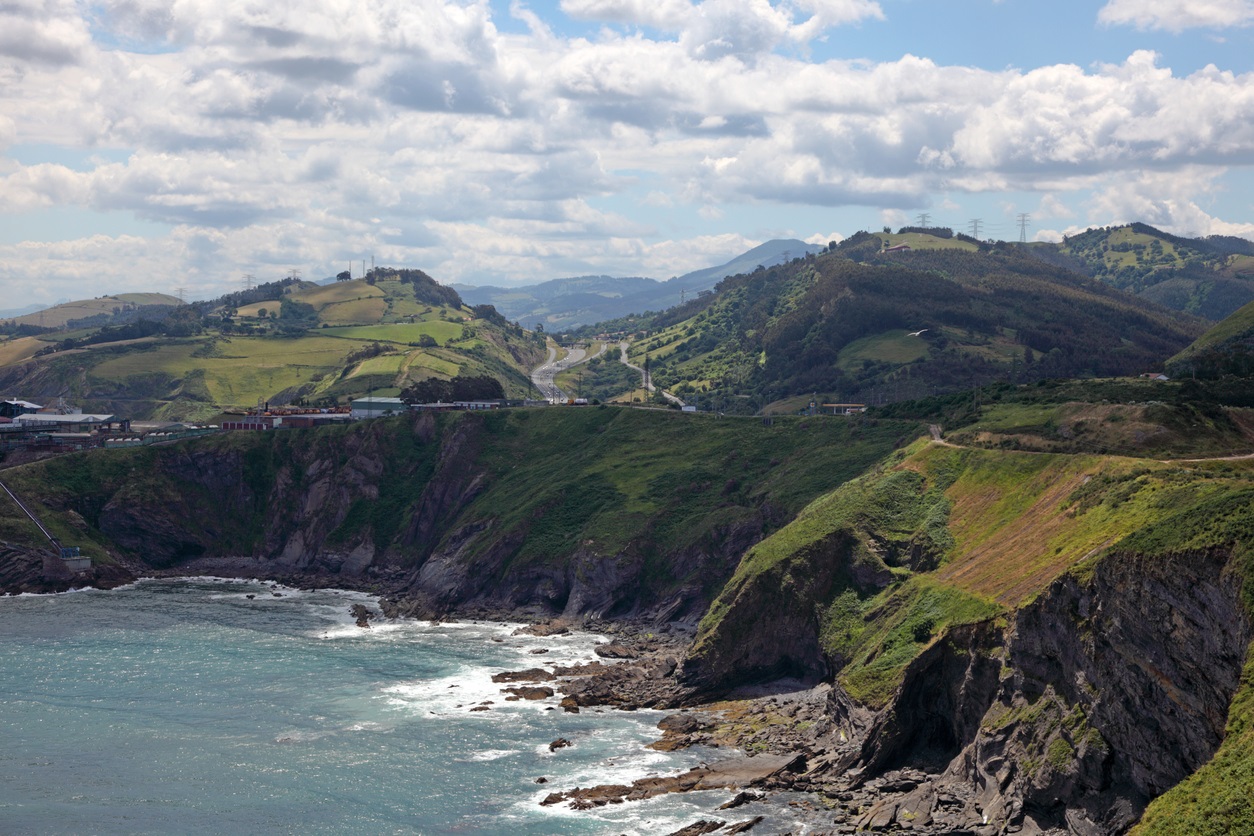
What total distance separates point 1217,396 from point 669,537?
2740 inches

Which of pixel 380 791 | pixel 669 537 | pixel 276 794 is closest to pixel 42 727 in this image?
pixel 276 794

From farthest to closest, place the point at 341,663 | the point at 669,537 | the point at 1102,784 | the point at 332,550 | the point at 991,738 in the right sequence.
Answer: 1. the point at 332,550
2. the point at 669,537
3. the point at 341,663
4. the point at 991,738
5. the point at 1102,784

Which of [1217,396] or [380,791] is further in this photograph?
[1217,396]

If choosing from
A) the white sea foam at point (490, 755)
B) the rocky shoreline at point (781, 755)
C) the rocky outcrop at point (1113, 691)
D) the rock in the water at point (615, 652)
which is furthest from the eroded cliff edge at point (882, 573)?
the white sea foam at point (490, 755)

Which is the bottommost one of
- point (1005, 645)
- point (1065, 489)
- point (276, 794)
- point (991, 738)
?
point (276, 794)

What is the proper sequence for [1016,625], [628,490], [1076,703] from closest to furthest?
[1076,703] → [1016,625] → [628,490]

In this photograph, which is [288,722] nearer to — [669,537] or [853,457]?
[669,537]

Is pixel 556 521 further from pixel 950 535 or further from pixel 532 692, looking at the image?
pixel 950 535

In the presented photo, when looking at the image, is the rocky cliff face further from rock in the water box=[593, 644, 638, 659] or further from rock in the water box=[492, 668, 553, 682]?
rock in the water box=[593, 644, 638, 659]

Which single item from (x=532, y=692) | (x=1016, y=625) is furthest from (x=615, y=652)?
(x=1016, y=625)

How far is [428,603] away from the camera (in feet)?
551

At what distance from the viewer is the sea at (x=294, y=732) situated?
301ft

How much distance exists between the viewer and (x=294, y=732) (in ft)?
367

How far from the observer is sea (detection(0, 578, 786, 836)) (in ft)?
301
